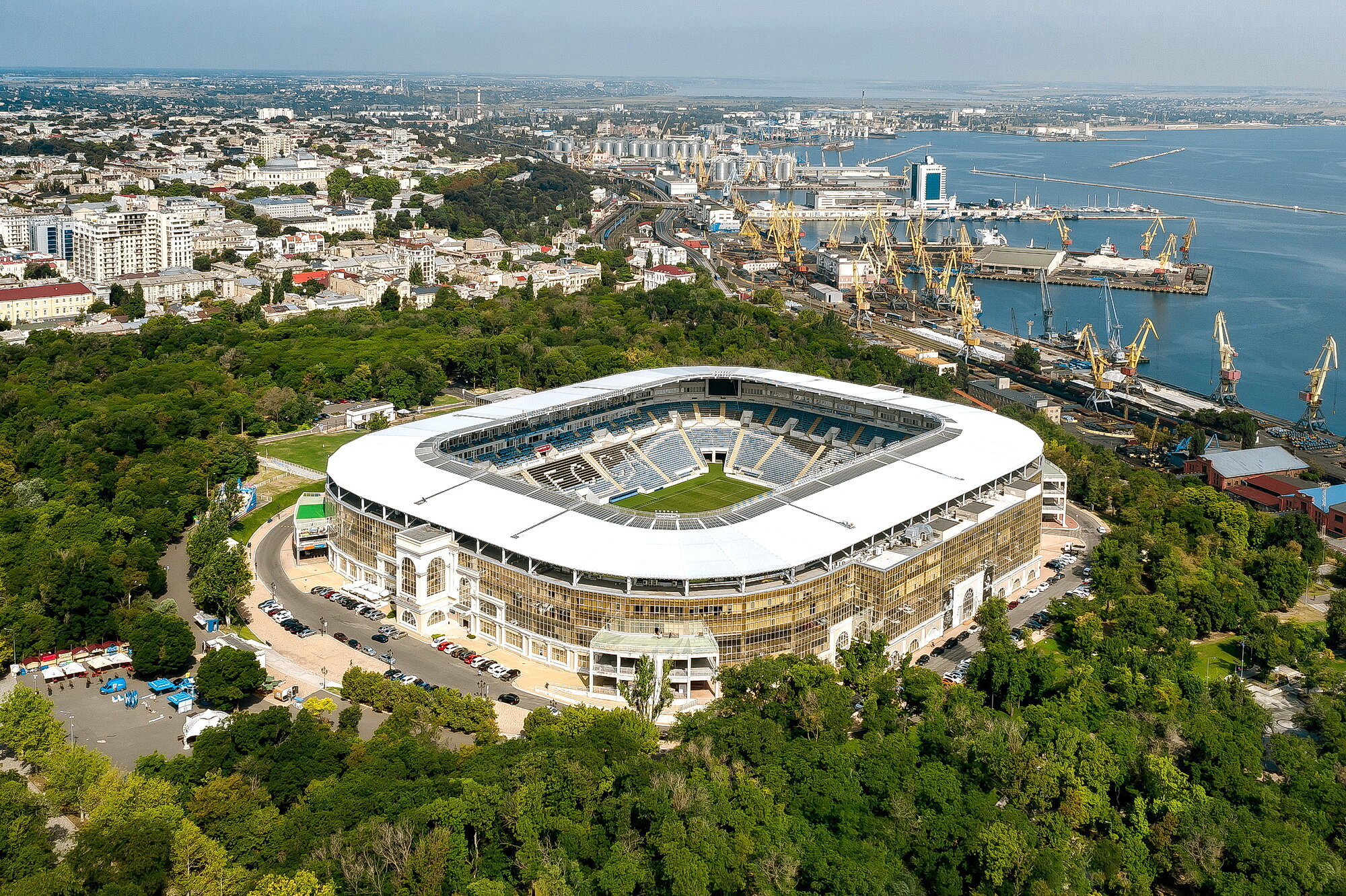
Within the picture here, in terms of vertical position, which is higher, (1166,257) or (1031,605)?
(1166,257)

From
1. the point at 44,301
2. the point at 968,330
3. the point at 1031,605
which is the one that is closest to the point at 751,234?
the point at 968,330

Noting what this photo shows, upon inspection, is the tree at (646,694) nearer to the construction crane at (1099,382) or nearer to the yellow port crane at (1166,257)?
the construction crane at (1099,382)

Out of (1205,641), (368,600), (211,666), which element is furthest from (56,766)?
(1205,641)

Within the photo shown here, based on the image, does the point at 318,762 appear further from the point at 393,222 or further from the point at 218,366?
the point at 393,222

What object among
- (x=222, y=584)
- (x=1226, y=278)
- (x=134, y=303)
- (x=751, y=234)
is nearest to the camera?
(x=222, y=584)

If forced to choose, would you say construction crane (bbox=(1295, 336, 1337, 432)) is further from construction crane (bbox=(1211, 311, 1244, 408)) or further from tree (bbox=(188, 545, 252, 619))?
tree (bbox=(188, 545, 252, 619))

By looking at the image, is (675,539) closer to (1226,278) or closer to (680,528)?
(680,528)
